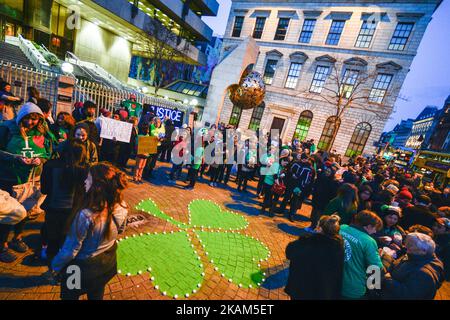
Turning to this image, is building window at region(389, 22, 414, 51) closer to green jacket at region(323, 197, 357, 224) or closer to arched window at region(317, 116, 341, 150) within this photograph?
arched window at region(317, 116, 341, 150)

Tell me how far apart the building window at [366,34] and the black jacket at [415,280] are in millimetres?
24056

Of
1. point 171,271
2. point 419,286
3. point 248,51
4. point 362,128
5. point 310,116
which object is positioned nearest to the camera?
point 419,286

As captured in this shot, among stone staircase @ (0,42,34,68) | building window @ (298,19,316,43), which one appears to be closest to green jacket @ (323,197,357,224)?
stone staircase @ (0,42,34,68)

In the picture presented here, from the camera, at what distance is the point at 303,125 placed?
888 inches

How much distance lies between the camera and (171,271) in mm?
3512

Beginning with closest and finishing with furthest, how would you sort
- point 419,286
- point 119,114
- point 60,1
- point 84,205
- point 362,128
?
point 84,205 < point 419,286 < point 119,114 < point 60,1 < point 362,128

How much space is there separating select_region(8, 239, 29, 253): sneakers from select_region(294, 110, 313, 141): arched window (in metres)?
22.9

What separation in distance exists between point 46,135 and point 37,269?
201cm

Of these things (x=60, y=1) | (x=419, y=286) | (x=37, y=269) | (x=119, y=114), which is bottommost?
(x=37, y=269)

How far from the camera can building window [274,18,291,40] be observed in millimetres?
23125

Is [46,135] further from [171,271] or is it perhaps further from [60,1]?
[60,1]

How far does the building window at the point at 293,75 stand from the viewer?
887 inches

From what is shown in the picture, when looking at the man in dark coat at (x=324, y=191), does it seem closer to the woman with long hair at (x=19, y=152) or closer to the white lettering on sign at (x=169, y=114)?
the woman with long hair at (x=19, y=152)
